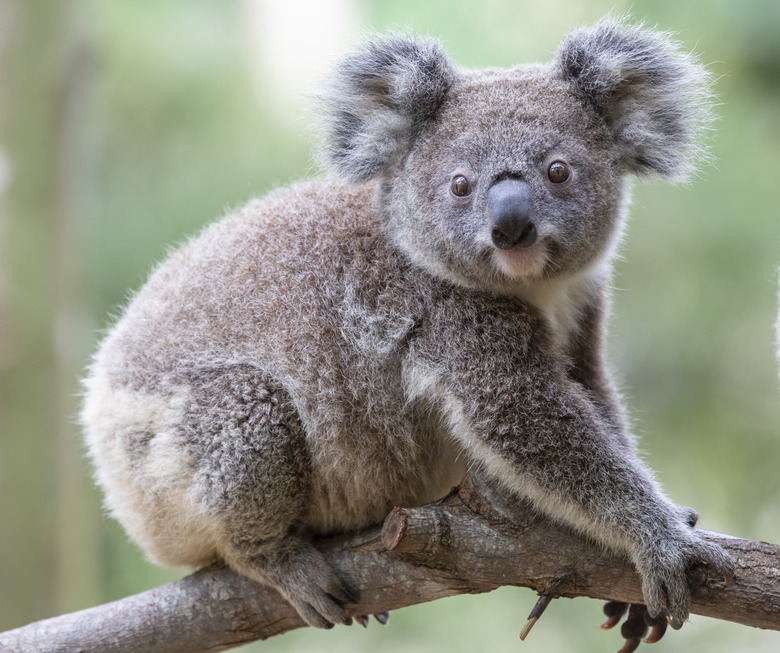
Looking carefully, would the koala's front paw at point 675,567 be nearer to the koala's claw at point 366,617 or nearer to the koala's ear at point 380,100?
the koala's claw at point 366,617

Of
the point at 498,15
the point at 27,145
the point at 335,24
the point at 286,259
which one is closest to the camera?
the point at 286,259

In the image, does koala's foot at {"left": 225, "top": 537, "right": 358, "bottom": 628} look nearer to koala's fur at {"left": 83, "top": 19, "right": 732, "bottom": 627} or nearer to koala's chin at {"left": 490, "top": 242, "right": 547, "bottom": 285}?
koala's fur at {"left": 83, "top": 19, "right": 732, "bottom": 627}

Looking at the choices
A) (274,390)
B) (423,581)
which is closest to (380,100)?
(274,390)

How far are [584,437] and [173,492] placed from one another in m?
1.43

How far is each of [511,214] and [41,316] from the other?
3565mm

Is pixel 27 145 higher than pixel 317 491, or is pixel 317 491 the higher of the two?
pixel 27 145

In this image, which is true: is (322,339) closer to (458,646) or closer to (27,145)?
(27,145)

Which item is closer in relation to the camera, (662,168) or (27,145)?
→ (662,168)

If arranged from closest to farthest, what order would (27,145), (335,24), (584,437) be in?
(584,437) < (27,145) < (335,24)

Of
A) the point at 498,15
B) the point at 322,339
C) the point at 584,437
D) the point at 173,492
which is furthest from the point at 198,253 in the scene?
the point at 498,15

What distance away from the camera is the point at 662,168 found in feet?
10.3

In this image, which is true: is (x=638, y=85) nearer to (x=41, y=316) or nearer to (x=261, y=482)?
(x=261, y=482)

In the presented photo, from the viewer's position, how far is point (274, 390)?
3043mm

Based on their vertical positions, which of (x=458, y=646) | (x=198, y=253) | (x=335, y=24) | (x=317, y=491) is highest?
(x=335, y=24)
